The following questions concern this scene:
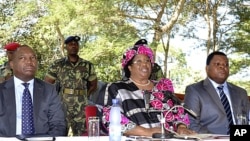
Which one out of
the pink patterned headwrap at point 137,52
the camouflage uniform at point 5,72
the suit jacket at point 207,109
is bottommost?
the suit jacket at point 207,109

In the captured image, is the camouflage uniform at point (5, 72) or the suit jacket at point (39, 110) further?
the camouflage uniform at point (5, 72)

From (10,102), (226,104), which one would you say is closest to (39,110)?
(10,102)

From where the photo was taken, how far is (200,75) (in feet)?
29.6

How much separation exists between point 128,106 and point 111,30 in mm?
5869

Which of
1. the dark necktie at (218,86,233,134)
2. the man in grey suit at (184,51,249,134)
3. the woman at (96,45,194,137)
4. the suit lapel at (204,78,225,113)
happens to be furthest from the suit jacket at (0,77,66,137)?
the dark necktie at (218,86,233,134)

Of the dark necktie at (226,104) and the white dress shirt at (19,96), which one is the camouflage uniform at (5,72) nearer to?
the white dress shirt at (19,96)

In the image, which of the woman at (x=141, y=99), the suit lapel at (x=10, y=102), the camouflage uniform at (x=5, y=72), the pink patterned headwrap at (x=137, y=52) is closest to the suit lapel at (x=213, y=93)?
the woman at (x=141, y=99)

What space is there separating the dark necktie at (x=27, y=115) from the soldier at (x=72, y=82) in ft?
6.55

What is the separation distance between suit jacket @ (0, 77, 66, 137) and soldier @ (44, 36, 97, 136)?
191cm

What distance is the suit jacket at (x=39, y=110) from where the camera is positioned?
8.50 ft

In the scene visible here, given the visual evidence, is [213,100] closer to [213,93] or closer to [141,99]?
[213,93]

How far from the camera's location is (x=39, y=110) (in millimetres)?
2689

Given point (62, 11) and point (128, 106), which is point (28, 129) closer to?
point (128, 106)

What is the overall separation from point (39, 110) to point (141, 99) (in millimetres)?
664
